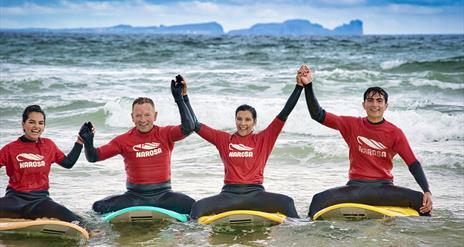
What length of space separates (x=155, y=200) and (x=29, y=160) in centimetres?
139

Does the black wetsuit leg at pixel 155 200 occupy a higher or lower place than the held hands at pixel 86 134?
lower

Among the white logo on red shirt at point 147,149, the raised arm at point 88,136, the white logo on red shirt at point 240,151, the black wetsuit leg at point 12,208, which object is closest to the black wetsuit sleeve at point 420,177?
the white logo on red shirt at point 240,151

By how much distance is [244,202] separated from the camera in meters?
6.57

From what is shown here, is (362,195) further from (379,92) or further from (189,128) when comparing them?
(189,128)

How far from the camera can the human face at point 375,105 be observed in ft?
21.8

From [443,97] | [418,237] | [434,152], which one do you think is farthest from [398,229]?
[443,97]

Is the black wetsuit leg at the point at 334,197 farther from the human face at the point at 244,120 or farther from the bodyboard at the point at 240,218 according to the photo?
the human face at the point at 244,120

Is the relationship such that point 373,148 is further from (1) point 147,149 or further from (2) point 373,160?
(1) point 147,149

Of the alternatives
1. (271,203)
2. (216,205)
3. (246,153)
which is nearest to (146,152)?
(216,205)

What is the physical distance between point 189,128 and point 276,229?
141cm

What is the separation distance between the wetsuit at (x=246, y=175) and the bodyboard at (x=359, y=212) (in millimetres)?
356

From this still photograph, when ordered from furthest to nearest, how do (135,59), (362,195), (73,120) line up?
1. (135,59)
2. (73,120)
3. (362,195)

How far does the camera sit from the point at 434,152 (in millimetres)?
10781

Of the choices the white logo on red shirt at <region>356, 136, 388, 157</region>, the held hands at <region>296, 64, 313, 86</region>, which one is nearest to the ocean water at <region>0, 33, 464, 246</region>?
the white logo on red shirt at <region>356, 136, 388, 157</region>
